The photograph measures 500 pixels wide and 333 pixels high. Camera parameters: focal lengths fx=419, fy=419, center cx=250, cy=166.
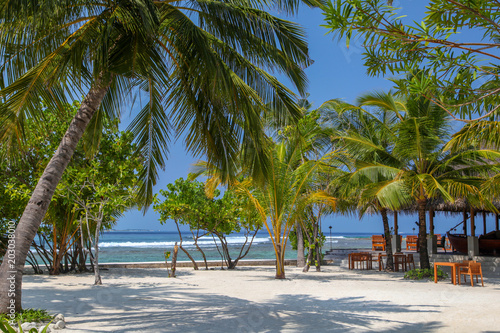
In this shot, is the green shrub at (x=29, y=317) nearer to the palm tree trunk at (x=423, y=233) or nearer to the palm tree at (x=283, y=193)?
the palm tree at (x=283, y=193)

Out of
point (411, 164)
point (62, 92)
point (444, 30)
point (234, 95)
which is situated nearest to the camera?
point (444, 30)

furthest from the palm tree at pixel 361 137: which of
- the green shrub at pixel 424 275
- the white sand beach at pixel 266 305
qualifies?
the white sand beach at pixel 266 305

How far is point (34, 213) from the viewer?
15.7 ft

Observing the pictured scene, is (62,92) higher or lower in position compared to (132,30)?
lower

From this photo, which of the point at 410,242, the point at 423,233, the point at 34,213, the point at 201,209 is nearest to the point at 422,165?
the point at 423,233

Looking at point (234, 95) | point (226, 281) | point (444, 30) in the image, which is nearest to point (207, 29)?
point (234, 95)

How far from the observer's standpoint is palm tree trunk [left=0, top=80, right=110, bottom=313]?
182 inches

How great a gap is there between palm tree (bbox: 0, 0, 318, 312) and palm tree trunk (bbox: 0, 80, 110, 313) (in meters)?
0.01

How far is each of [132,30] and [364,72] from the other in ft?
8.65

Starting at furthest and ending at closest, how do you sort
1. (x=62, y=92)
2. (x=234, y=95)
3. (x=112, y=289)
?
(x=112, y=289) < (x=62, y=92) < (x=234, y=95)

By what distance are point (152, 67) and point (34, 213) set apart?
2.22 metres

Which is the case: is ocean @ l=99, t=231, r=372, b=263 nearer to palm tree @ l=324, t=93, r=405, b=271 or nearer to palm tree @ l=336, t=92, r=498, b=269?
palm tree @ l=324, t=93, r=405, b=271

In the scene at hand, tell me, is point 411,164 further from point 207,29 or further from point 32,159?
point 32,159

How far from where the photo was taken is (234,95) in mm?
5270
